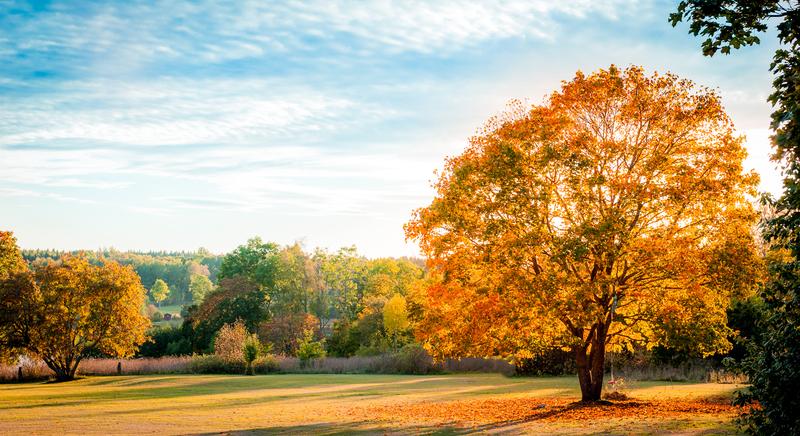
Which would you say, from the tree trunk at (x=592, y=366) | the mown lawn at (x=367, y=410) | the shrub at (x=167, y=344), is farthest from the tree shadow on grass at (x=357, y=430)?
the shrub at (x=167, y=344)

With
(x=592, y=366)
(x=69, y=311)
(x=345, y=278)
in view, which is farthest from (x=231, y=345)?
(x=592, y=366)

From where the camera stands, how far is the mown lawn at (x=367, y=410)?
18406 millimetres

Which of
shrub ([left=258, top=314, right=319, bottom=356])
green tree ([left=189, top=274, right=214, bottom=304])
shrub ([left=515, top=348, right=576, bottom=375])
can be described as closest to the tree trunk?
shrub ([left=515, top=348, right=576, bottom=375])

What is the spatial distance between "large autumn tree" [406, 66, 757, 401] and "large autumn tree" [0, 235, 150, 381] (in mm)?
37997

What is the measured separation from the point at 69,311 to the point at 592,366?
1678 inches

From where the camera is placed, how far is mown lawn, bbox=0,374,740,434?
60.4 ft

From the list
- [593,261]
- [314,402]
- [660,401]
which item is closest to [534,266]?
[593,261]

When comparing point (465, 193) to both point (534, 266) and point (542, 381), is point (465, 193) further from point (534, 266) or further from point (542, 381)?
point (542, 381)

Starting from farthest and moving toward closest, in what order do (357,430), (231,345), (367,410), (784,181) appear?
(231,345) → (367,410) → (357,430) → (784,181)

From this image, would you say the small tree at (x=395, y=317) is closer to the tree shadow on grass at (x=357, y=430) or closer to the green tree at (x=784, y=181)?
the tree shadow on grass at (x=357, y=430)

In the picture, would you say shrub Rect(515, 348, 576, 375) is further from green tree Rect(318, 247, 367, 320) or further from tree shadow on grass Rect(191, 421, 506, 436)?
green tree Rect(318, 247, 367, 320)

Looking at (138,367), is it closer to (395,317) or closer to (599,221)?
(395,317)

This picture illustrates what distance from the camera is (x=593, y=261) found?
21.6 meters

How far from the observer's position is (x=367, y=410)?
79.9ft
